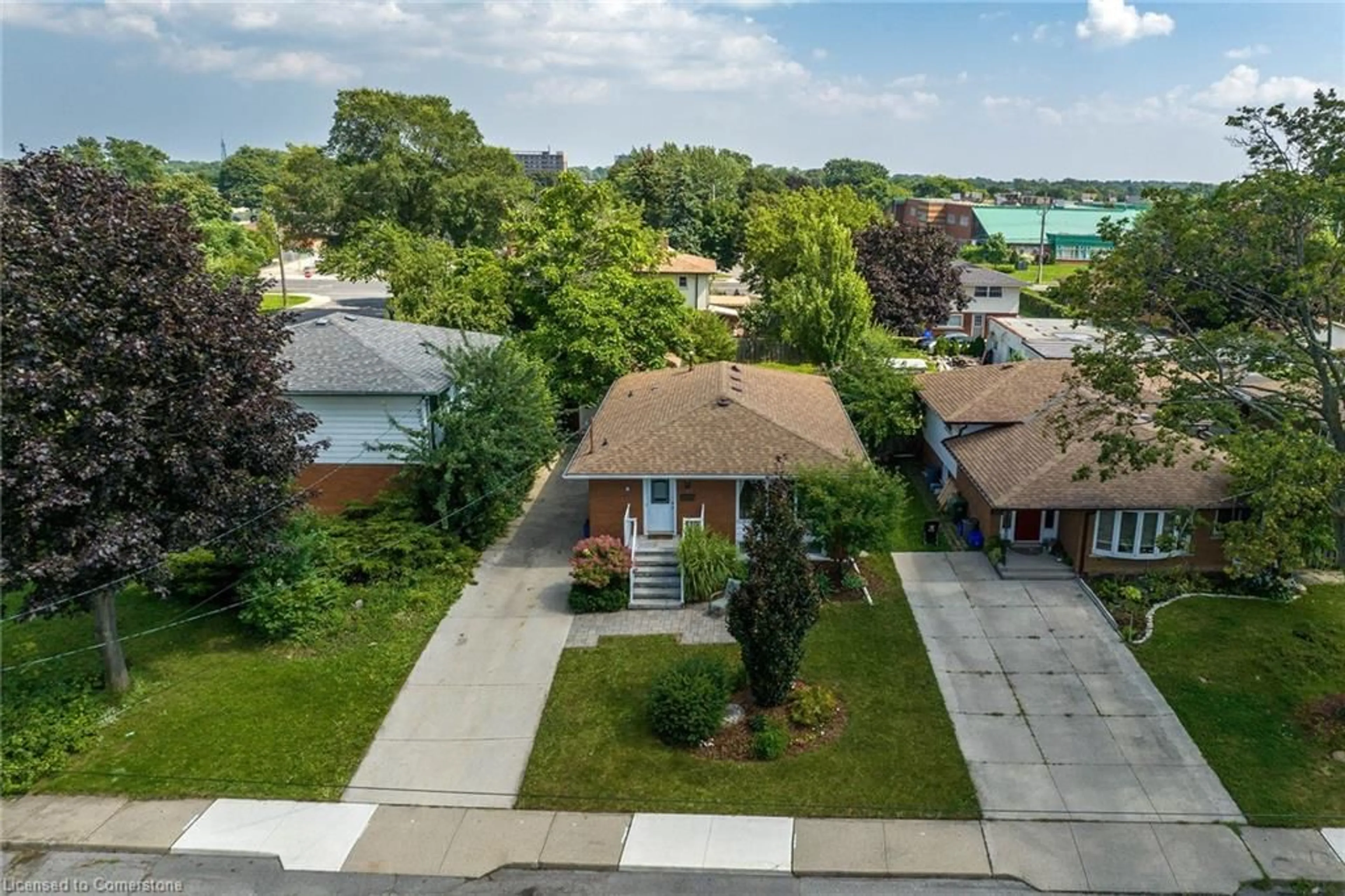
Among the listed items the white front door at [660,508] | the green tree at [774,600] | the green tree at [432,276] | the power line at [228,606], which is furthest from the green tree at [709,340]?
the green tree at [774,600]

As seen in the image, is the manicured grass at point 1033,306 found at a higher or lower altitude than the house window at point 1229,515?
higher

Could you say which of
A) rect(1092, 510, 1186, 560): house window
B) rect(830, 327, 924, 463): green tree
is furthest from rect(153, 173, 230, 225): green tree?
rect(1092, 510, 1186, 560): house window

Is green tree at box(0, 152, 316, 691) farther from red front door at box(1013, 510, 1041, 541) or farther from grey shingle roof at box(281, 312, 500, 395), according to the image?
red front door at box(1013, 510, 1041, 541)

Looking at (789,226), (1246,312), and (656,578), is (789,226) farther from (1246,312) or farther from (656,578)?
(1246,312)

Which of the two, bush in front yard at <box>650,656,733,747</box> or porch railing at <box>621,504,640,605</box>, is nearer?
bush in front yard at <box>650,656,733,747</box>

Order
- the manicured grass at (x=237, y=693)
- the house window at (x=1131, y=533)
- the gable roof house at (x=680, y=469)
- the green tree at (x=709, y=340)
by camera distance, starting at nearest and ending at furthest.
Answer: the manicured grass at (x=237, y=693) < the house window at (x=1131, y=533) < the gable roof house at (x=680, y=469) < the green tree at (x=709, y=340)

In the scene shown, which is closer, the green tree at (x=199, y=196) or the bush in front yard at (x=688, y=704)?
the bush in front yard at (x=688, y=704)

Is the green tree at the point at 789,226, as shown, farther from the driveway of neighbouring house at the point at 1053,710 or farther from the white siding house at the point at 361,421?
the driveway of neighbouring house at the point at 1053,710
